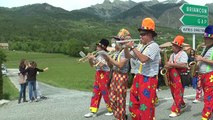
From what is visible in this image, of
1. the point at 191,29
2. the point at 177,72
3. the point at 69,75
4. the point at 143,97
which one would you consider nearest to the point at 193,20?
the point at 191,29

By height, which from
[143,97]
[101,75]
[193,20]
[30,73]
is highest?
[193,20]

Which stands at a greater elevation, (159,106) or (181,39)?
(181,39)

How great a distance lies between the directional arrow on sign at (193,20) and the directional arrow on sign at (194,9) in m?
0.14

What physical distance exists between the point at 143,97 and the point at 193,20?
699cm

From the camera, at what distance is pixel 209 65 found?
631cm

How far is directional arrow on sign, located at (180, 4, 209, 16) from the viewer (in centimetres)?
1119

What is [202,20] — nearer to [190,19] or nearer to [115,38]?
[190,19]

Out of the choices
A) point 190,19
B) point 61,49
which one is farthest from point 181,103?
point 61,49

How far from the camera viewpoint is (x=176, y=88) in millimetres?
7566

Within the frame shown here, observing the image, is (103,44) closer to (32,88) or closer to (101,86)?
(101,86)

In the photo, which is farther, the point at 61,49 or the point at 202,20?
the point at 61,49

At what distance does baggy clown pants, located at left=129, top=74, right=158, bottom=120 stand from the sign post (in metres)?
6.19

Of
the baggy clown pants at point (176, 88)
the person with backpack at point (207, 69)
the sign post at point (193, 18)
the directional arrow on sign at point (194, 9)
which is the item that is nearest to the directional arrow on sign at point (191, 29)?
the sign post at point (193, 18)

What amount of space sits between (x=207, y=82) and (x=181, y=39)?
1.54 metres
